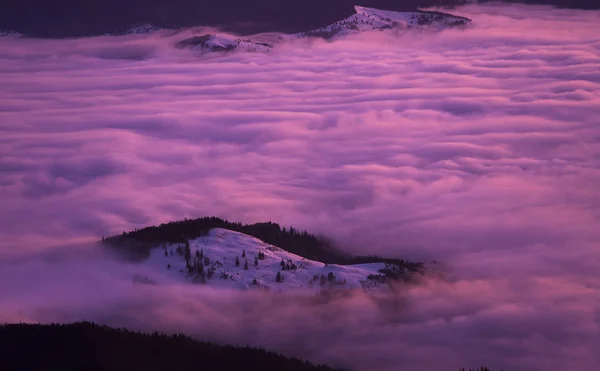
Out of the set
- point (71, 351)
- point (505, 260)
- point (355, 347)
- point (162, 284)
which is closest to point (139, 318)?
point (162, 284)

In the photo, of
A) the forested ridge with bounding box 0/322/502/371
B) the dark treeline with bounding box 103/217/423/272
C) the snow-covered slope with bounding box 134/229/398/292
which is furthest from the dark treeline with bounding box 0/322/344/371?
the dark treeline with bounding box 103/217/423/272

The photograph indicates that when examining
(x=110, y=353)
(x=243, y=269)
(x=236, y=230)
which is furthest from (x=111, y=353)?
(x=236, y=230)

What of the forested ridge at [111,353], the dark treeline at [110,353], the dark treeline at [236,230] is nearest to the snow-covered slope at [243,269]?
the dark treeline at [236,230]

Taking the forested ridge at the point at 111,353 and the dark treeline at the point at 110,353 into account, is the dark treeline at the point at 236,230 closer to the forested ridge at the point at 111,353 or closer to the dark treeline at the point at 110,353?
the forested ridge at the point at 111,353

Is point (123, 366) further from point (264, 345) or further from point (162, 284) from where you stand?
point (162, 284)

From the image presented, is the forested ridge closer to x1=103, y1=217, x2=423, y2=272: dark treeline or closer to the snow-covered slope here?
the snow-covered slope
